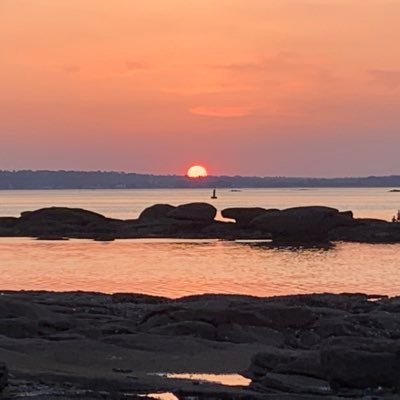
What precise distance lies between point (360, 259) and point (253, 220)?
2220 centimetres

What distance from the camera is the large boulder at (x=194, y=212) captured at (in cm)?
8056

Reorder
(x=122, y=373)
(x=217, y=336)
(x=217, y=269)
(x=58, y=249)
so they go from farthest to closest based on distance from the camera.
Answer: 1. (x=58, y=249)
2. (x=217, y=269)
3. (x=217, y=336)
4. (x=122, y=373)

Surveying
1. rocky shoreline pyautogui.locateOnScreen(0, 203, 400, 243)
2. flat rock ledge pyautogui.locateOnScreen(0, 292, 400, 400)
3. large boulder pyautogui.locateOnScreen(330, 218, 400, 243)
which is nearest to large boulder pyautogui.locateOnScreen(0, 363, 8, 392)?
flat rock ledge pyautogui.locateOnScreen(0, 292, 400, 400)

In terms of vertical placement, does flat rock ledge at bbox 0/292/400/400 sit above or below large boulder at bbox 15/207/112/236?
below

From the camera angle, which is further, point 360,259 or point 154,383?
point 360,259

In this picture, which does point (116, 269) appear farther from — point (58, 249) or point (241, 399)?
point (241, 399)

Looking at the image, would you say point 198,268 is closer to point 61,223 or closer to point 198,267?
point 198,267

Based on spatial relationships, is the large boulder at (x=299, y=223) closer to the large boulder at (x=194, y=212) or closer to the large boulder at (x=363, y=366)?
the large boulder at (x=194, y=212)

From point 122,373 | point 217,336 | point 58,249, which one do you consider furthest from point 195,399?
point 58,249

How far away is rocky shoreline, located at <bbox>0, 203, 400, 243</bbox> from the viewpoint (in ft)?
245

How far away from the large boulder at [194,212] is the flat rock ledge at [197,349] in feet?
167

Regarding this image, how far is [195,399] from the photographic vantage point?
16.0 meters

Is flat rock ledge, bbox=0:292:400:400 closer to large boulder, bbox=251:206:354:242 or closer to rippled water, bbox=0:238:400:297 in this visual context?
rippled water, bbox=0:238:400:297

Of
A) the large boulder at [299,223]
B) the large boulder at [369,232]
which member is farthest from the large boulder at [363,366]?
the large boulder at [369,232]
